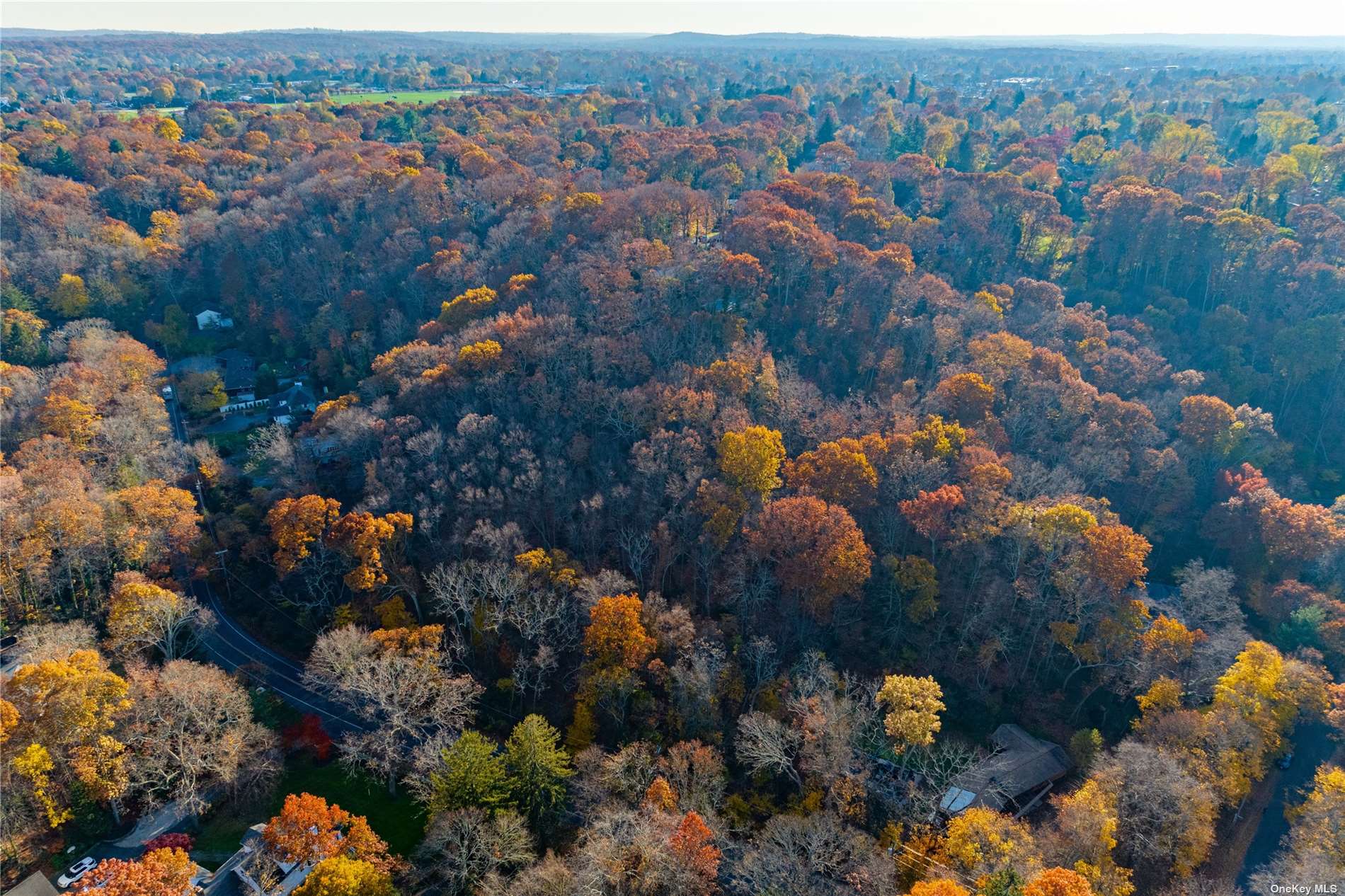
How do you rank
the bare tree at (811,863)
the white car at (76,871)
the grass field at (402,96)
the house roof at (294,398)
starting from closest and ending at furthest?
the bare tree at (811,863) < the white car at (76,871) < the house roof at (294,398) < the grass field at (402,96)

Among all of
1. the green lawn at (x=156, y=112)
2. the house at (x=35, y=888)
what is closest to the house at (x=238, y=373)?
the house at (x=35, y=888)

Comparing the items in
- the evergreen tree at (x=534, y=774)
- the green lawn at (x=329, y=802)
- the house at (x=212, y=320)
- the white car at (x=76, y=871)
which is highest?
the house at (x=212, y=320)

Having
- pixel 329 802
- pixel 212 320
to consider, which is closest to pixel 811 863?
pixel 329 802

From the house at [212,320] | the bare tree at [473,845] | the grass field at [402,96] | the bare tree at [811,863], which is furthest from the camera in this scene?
the grass field at [402,96]

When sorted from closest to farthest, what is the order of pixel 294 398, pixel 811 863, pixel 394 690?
pixel 811 863 < pixel 394 690 < pixel 294 398

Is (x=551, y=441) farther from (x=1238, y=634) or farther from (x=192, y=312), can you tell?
(x=192, y=312)

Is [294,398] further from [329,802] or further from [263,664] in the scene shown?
[329,802]

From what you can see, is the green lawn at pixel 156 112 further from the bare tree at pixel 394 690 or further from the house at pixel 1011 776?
the house at pixel 1011 776
